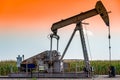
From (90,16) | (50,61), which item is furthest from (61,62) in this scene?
(90,16)

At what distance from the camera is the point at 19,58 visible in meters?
50.2

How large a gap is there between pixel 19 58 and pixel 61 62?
3744mm

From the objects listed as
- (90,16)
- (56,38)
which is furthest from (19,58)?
(90,16)

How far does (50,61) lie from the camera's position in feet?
161

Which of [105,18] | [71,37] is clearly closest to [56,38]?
[71,37]

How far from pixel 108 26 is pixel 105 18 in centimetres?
74

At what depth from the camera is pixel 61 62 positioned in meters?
48.9

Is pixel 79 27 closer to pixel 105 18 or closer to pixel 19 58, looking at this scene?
pixel 105 18

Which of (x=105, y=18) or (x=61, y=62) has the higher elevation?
(x=105, y=18)

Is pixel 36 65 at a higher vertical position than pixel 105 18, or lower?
lower

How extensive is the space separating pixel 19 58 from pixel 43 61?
7.13 feet

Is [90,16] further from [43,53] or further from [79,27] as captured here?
[43,53]

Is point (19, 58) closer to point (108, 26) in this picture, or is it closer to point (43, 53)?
point (43, 53)

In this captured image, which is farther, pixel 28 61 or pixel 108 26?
pixel 28 61
